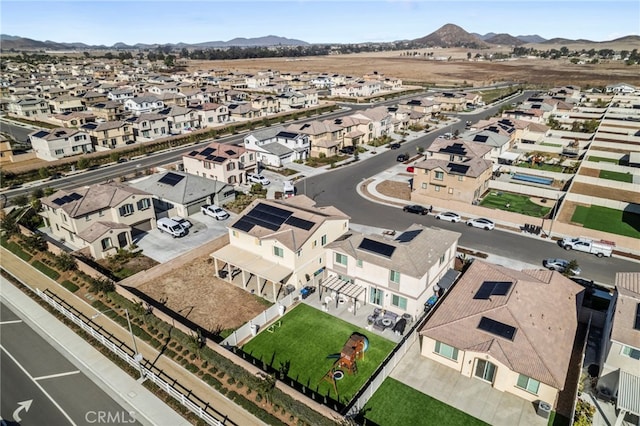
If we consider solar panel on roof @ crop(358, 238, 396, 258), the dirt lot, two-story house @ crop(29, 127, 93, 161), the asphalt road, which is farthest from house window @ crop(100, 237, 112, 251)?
two-story house @ crop(29, 127, 93, 161)

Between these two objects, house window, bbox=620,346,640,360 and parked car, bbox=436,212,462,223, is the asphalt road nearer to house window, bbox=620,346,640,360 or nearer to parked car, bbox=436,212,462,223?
house window, bbox=620,346,640,360

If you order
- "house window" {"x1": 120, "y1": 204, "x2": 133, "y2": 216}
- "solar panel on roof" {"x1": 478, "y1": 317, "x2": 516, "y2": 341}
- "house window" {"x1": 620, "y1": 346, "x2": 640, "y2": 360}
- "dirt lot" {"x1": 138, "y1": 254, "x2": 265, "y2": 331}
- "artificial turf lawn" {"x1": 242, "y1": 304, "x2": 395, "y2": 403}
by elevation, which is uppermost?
"house window" {"x1": 120, "y1": 204, "x2": 133, "y2": 216}

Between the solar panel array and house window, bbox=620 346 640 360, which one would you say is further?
the solar panel array

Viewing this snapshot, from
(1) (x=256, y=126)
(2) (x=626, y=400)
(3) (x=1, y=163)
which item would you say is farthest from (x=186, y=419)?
(1) (x=256, y=126)

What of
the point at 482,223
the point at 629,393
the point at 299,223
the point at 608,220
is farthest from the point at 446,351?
the point at 608,220

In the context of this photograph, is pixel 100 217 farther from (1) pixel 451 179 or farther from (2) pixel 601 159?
(2) pixel 601 159
